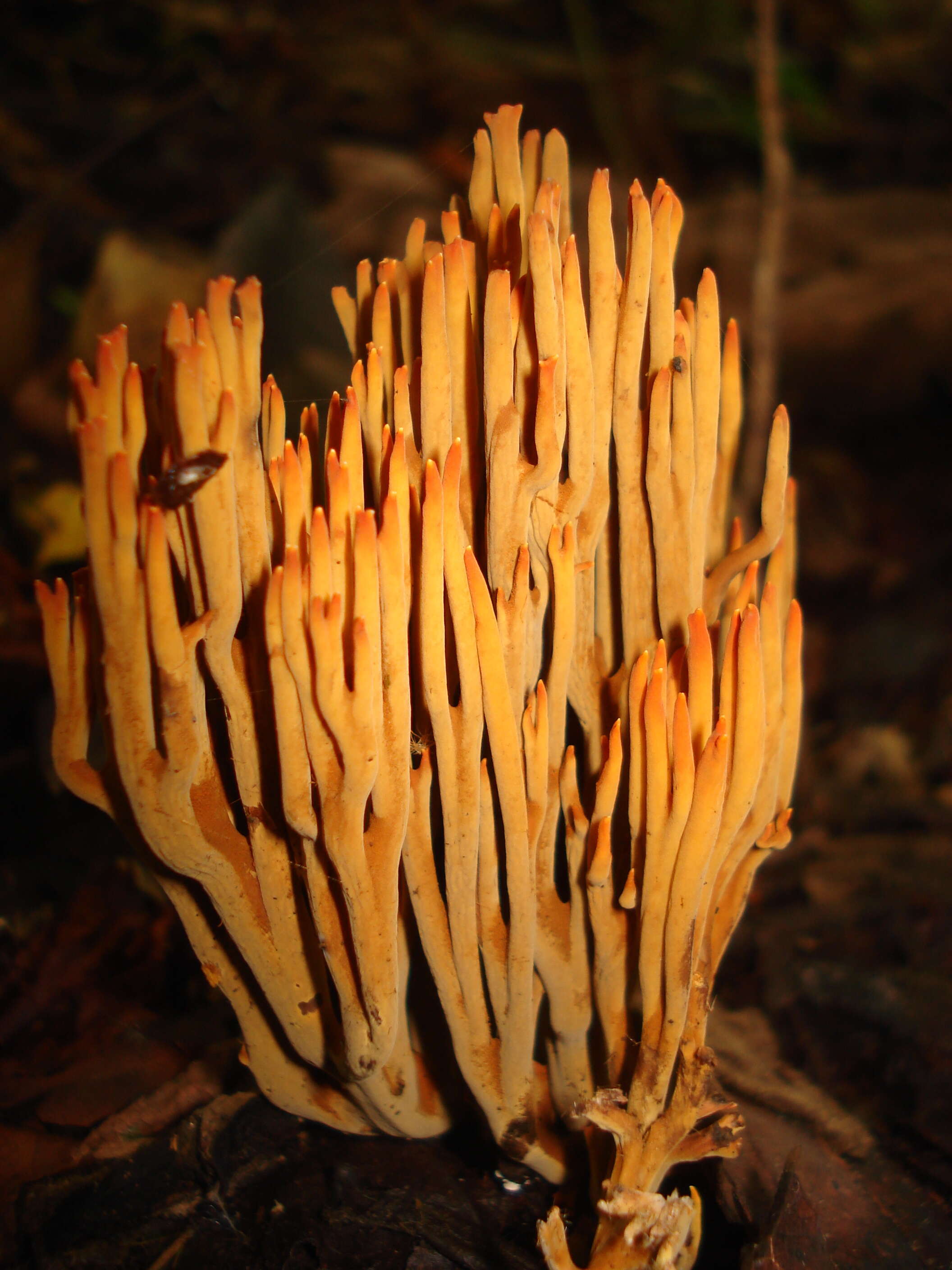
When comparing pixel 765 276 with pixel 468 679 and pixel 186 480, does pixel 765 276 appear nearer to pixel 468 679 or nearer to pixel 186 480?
pixel 468 679

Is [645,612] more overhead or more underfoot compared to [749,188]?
more underfoot

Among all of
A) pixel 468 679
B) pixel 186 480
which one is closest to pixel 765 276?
pixel 468 679

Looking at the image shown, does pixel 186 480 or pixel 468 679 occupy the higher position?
pixel 186 480

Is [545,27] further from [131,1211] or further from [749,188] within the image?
[131,1211]

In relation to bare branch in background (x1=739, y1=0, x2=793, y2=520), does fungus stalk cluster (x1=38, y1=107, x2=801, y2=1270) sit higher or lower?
lower

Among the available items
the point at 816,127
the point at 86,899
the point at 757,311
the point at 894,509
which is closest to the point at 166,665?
the point at 86,899

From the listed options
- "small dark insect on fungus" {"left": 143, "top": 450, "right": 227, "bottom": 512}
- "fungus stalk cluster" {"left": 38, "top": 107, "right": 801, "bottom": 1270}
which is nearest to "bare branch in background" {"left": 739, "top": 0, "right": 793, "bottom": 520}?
"fungus stalk cluster" {"left": 38, "top": 107, "right": 801, "bottom": 1270}

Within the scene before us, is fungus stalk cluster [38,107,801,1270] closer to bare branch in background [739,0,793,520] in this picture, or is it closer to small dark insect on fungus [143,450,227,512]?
small dark insect on fungus [143,450,227,512]
